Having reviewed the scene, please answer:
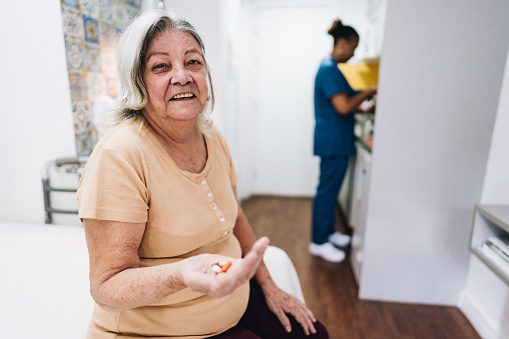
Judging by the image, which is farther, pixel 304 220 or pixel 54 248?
pixel 304 220

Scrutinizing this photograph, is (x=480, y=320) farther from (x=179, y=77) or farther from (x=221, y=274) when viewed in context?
(x=179, y=77)

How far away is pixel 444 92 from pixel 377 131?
1.16 feet

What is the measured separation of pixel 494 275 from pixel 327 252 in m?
1.00

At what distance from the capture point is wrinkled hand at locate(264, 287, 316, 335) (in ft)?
3.29

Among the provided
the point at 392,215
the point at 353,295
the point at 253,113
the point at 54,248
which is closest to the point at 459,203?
the point at 392,215

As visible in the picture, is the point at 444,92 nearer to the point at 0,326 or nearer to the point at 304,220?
the point at 304,220

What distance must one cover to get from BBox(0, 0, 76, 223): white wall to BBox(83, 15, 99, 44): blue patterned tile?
138 millimetres

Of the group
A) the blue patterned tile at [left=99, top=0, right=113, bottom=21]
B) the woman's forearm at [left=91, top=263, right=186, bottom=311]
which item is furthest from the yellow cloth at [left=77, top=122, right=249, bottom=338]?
the blue patterned tile at [left=99, top=0, right=113, bottom=21]

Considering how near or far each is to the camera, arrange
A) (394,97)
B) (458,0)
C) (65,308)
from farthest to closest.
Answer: (394,97)
(458,0)
(65,308)

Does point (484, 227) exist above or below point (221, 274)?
below

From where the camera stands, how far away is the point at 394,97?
1.64 m

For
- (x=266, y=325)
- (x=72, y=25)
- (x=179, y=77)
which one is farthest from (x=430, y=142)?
(x=72, y=25)

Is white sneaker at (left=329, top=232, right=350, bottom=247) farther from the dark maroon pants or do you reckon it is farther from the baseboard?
the dark maroon pants

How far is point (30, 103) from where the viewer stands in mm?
1427
